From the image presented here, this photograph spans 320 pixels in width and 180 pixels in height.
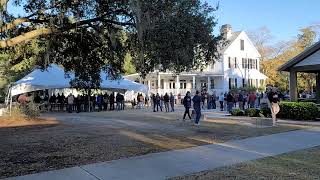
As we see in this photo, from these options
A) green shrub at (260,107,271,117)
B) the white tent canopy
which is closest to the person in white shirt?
the white tent canopy

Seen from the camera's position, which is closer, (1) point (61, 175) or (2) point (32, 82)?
(1) point (61, 175)

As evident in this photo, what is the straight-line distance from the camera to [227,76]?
58719mm

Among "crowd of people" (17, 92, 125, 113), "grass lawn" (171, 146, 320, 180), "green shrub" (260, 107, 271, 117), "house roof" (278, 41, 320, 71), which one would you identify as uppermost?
"house roof" (278, 41, 320, 71)

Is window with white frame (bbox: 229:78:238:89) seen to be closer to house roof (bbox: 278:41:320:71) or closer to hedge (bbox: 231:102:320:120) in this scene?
house roof (bbox: 278:41:320:71)

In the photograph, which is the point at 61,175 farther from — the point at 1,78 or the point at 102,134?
the point at 1,78

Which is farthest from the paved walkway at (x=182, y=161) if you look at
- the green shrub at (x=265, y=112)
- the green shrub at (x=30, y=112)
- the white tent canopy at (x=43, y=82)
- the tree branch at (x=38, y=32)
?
the white tent canopy at (x=43, y=82)

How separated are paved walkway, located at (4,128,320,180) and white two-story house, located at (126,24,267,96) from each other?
40.6 metres

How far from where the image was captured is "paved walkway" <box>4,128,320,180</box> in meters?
8.89

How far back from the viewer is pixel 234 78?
5978cm

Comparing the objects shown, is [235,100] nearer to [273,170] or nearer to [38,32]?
[38,32]

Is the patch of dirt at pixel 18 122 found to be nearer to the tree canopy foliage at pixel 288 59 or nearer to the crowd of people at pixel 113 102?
the crowd of people at pixel 113 102

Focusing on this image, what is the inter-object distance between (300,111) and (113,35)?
11.1 metres

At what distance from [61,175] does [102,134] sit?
25.3 ft

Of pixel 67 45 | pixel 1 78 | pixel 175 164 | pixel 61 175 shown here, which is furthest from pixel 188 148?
pixel 1 78
